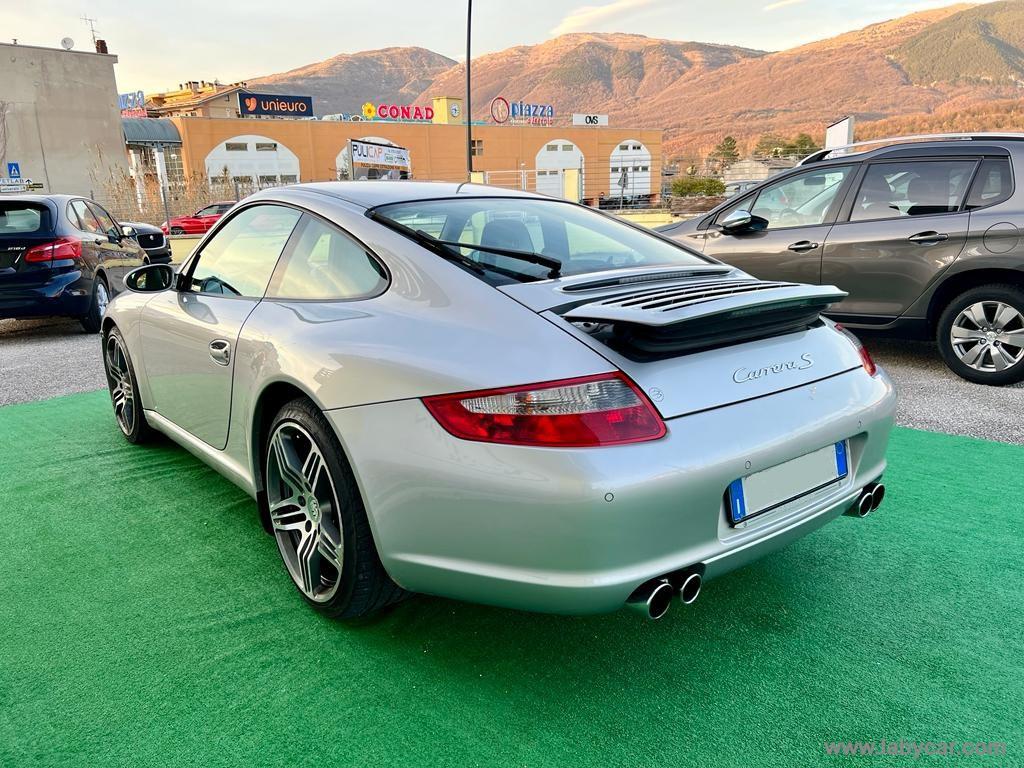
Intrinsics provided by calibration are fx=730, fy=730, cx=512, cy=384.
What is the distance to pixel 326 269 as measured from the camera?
2441 mm

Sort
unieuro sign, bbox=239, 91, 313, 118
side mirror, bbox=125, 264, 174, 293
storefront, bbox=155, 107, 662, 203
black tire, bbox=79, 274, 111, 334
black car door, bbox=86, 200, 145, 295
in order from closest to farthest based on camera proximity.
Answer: side mirror, bbox=125, 264, 174, 293 < black tire, bbox=79, 274, 111, 334 < black car door, bbox=86, 200, 145, 295 < storefront, bbox=155, 107, 662, 203 < unieuro sign, bbox=239, 91, 313, 118

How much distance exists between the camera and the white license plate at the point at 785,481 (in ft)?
6.13

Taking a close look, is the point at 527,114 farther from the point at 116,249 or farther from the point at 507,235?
the point at 507,235

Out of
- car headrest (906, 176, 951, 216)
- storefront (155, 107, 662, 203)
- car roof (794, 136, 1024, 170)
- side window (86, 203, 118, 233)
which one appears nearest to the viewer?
car roof (794, 136, 1024, 170)

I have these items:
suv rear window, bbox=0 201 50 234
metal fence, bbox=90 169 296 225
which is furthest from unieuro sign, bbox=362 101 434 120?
suv rear window, bbox=0 201 50 234

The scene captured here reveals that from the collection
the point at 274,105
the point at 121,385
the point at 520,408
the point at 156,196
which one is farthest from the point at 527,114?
the point at 520,408

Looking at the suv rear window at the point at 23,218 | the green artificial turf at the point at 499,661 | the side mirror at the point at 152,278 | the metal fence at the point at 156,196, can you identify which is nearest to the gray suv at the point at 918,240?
the green artificial turf at the point at 499,661

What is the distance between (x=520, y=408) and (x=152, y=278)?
7.99ft

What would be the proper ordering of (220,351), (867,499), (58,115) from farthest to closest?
1. (58,115)
2. (220,351)
3. (867,499)

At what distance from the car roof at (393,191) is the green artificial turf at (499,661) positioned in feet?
4.57

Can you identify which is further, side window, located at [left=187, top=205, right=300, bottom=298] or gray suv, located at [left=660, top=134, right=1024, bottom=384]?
gray suv, located at [left=660, top=134, right=1024, bottom=384]

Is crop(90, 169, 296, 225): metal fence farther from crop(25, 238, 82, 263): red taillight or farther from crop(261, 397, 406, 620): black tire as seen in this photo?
crop(261, 397, 406, 620): black tire

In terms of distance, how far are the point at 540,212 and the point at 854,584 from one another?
5.83 ft

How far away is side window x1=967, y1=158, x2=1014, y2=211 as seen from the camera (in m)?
4.91
